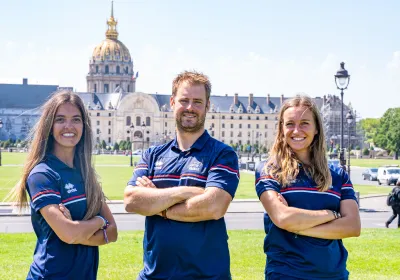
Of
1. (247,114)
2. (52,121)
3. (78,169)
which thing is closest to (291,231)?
(78,169)

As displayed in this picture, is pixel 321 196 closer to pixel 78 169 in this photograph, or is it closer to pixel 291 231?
pixel 291 231

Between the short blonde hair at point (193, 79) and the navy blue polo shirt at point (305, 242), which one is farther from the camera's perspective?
the short blonde hair at point (193, 79)

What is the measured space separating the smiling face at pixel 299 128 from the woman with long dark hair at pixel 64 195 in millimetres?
1522

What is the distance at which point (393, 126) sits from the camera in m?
89.1

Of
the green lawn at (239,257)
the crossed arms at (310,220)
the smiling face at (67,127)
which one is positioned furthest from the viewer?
the green lawn at (239,257)

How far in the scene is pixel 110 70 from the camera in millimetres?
157375

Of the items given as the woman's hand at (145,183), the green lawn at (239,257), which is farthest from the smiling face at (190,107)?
the green lawn at (239,257)

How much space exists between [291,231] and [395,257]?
16.7 feet

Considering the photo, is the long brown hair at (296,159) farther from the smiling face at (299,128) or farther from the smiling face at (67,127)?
the smiling face at (67,127)

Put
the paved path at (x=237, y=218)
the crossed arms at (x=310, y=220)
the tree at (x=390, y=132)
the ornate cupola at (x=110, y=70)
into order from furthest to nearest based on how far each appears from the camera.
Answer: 1. the ornate cupola at (x=110, y=70)
2. the tree at (x=390, y=132)
3. the paved path at (x=237, y=218)
4. the crossed arms at (x=310, y=220)

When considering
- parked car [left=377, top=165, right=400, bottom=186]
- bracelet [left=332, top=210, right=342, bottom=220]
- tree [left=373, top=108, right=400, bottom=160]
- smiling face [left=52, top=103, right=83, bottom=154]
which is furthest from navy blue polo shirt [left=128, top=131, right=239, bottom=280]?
tree [left=373, top=108, right=400, bottom=160]

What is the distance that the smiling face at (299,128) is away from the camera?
15.7 feet

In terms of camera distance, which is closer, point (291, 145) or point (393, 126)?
point (291, 145)

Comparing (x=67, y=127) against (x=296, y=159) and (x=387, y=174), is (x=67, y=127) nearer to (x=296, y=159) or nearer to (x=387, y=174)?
(x=296, y=159)
